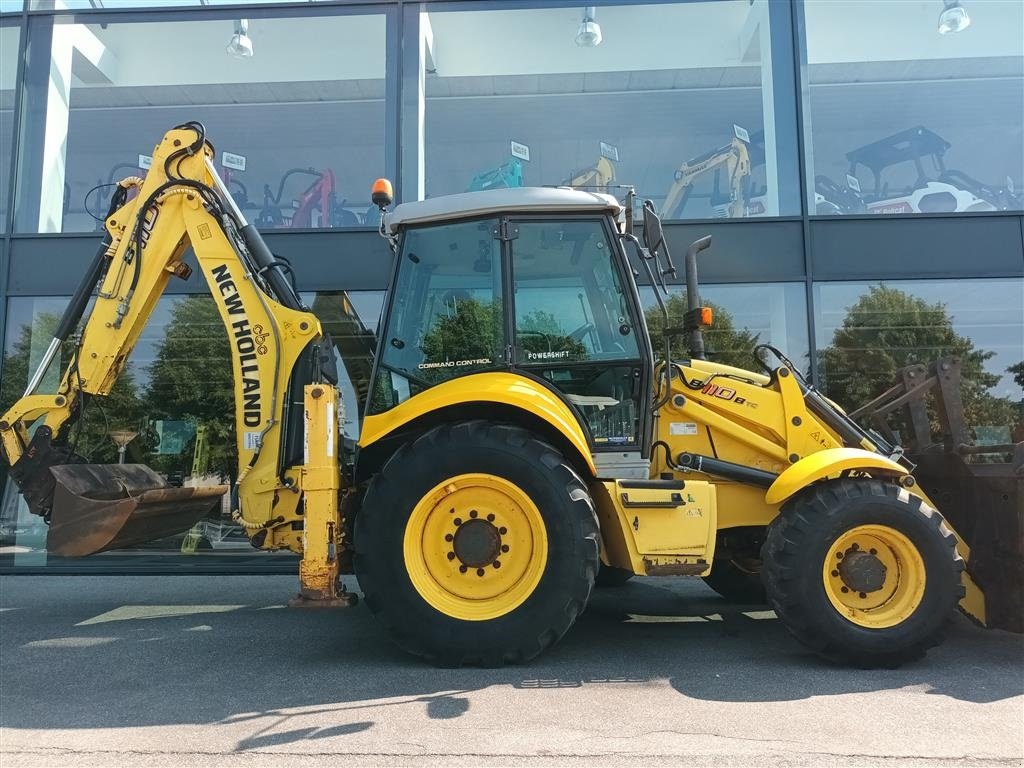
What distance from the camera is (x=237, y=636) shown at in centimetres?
489

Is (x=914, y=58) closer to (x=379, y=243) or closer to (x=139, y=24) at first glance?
(x=379, y=243)

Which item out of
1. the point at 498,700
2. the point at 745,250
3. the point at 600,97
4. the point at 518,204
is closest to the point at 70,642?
the point at 498,700

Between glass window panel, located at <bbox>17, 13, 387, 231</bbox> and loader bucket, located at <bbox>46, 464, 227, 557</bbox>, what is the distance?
396 centimetres

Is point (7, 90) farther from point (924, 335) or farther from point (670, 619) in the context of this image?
point (924, 335)

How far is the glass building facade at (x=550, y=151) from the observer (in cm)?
764

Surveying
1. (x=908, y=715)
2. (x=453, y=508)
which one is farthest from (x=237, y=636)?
(x=908, y=715)

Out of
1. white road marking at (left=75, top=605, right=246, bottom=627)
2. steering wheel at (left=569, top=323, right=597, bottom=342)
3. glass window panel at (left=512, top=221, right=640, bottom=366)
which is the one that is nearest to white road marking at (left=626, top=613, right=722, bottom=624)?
glass window panel at (left=512, top=221, right=640, bottom=366)

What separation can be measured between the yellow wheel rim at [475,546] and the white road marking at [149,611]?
8.92 ft

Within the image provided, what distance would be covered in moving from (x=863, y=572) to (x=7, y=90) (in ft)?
34.0

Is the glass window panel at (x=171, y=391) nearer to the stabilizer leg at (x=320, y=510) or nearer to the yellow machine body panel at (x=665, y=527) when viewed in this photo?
the stabilizer leg at (x=320, y=510)

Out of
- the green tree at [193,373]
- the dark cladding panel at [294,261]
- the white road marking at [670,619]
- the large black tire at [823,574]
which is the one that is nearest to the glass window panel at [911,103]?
the large black tire at [823,574]

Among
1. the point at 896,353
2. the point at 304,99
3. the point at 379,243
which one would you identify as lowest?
the point at 896,353

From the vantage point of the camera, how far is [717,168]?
814 cm

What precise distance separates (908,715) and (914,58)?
26.6ft
